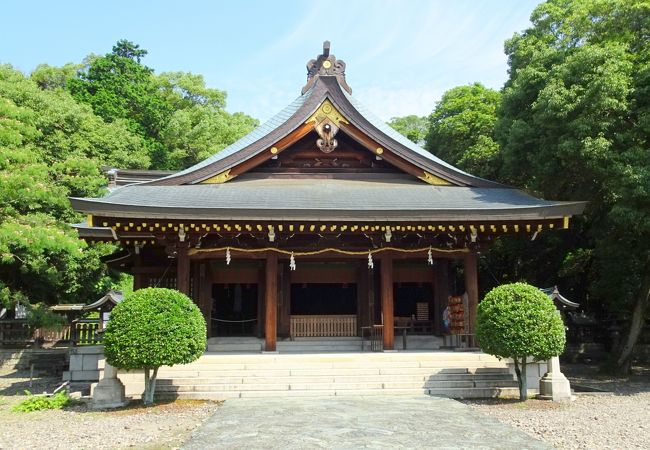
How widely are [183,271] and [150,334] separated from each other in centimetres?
374

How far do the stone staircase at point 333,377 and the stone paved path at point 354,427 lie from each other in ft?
3.47

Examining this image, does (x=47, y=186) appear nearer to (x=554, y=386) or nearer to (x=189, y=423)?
(x=189, y=423)

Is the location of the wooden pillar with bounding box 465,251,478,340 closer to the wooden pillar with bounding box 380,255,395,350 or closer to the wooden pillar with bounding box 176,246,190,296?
the wooden pillar with bounding box 380,255,395,350

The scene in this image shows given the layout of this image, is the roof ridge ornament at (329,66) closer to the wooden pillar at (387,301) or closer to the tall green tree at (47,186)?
the wooden pillar at (387,301)

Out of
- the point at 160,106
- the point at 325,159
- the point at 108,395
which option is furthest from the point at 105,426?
the point at 160,106

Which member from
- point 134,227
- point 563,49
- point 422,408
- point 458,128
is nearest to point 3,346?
point 134,227

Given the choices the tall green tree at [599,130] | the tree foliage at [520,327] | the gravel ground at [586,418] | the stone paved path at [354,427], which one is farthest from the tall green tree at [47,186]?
A: the tall green tree at [599,130]

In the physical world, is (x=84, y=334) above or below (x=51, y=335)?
above

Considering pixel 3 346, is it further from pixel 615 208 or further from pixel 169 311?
pixel 615 208

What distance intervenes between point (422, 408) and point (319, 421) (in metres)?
2.09

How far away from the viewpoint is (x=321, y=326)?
17047 millimetres

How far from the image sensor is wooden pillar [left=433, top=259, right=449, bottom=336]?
1739 cm

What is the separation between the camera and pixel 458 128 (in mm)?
28047

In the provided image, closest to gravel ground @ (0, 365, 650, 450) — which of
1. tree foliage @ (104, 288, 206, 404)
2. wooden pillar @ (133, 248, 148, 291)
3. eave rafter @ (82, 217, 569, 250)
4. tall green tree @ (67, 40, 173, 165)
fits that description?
tree foliage @ (104, 288, 206, 404)
